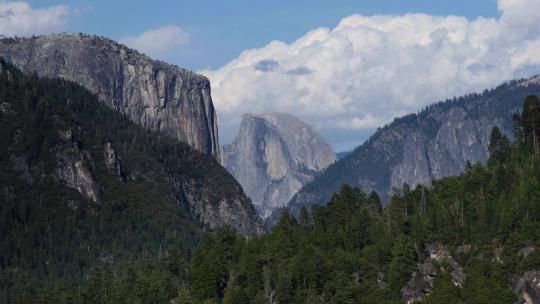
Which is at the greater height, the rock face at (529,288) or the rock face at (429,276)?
the rock face at (429,276)

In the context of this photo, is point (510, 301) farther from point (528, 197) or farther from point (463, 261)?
point (528, 197)

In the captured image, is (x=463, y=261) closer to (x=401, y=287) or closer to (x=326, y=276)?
(x=401, y=287)

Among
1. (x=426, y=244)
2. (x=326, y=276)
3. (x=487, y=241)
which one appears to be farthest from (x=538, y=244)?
(x=326, y=276)

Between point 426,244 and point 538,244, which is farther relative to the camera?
point 426,244

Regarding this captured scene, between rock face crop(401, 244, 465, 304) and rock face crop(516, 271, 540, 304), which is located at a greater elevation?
rock face crop(401, 244, 465, 304)

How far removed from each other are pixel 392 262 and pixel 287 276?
62.1 feet

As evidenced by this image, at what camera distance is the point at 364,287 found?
194 m

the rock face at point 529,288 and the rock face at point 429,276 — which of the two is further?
the rock face at point 429,276

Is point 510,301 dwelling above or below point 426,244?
below

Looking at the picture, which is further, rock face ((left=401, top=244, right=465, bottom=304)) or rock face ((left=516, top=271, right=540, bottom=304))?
rock face ((left=401, top=244, right=465, bottom=304))

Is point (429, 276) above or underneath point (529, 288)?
above

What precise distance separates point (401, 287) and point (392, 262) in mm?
6217

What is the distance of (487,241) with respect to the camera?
192 meters

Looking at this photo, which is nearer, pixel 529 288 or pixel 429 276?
pixel 529 288
